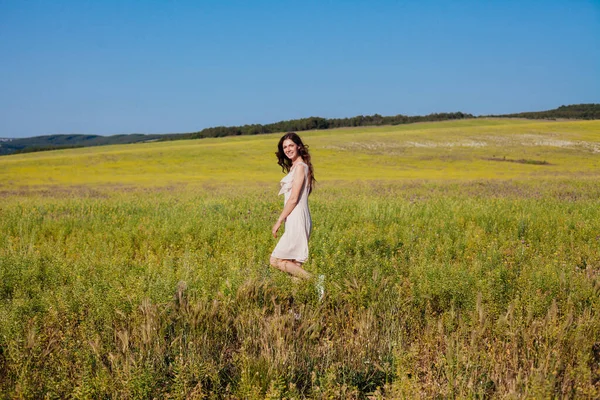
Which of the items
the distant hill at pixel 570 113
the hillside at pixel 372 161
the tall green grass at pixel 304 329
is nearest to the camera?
the tall green grass at pixel 304 329

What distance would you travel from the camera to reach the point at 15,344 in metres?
3.27

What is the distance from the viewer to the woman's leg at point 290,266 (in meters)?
5.31

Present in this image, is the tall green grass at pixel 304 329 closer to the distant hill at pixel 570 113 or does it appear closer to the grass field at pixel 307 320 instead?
the grass field at pixel 307 320

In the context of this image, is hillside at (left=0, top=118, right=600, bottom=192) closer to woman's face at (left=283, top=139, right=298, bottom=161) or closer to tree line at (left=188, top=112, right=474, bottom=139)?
woman's face at (left=283, top=139, right=298, bottom=161)

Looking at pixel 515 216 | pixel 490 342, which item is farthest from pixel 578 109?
pixel 490 342

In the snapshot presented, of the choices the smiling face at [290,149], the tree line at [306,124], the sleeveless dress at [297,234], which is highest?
the tree line at [306,124]

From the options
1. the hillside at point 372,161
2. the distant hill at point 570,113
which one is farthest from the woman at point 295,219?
the distant hill at point 570,113

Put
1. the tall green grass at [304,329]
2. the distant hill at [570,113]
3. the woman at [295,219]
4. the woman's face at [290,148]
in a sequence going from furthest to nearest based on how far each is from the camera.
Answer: the distant hill at [570,113] < the woman's face at [290,148] < the woman at [295,219] < the tall green grass at [304,329]

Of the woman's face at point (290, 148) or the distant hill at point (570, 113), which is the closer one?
the woman's face at point (290, 148)

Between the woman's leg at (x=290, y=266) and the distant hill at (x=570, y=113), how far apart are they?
10620 cm

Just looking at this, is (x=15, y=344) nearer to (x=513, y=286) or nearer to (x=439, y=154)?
(x=513, y=286)

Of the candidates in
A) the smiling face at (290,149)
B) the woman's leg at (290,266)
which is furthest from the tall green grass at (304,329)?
the smiling face at (290,149)

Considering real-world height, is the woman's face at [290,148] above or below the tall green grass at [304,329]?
above

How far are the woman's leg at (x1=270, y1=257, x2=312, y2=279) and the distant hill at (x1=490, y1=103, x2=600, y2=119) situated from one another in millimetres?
106201
